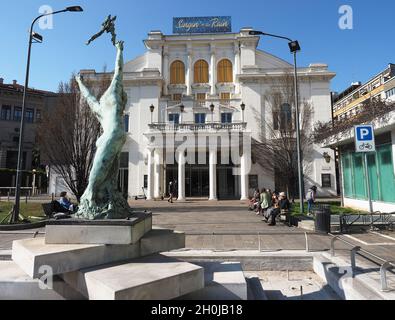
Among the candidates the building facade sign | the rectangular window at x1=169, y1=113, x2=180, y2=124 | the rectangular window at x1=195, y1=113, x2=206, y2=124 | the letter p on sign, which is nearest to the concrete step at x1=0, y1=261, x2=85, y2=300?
the letter p on sign

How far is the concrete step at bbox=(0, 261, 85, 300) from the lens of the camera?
4.46 m

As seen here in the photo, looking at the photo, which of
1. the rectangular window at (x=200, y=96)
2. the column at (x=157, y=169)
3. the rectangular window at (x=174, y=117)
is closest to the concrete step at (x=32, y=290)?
the column at (x=157, y=169)

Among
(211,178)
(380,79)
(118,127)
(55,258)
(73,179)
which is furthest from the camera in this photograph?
(380,79)

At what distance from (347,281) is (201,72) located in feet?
119

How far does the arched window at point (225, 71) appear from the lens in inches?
1501

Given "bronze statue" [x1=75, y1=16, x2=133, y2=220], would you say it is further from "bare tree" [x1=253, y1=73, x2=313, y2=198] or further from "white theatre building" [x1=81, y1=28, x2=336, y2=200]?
"white theatre building" [x1=81, y1=28, x2=336, y2=200]

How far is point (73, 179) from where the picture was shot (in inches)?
722

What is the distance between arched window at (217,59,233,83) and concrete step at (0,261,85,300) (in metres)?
36.3

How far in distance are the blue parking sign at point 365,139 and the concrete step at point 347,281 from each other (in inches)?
197

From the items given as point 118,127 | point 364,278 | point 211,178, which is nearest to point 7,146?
point 211,178

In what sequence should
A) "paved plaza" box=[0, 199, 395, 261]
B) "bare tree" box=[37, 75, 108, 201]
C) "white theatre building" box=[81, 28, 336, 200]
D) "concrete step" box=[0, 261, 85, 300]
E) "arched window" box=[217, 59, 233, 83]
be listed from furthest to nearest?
"arched window" box=[217, 59, 233, 83], "white theatre building" box=[81, 28, 336, 200], "bare tree" box=[37, 75, 108, 201], "paved plaza" box=[0, 199, 395, 261], "concrete step" box=[0, 261, 85, 300]

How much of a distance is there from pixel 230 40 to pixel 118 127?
118ft

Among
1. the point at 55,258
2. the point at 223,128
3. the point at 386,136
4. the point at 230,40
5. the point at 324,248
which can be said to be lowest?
the point at 324,248

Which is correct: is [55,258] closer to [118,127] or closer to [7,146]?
[118,127]
